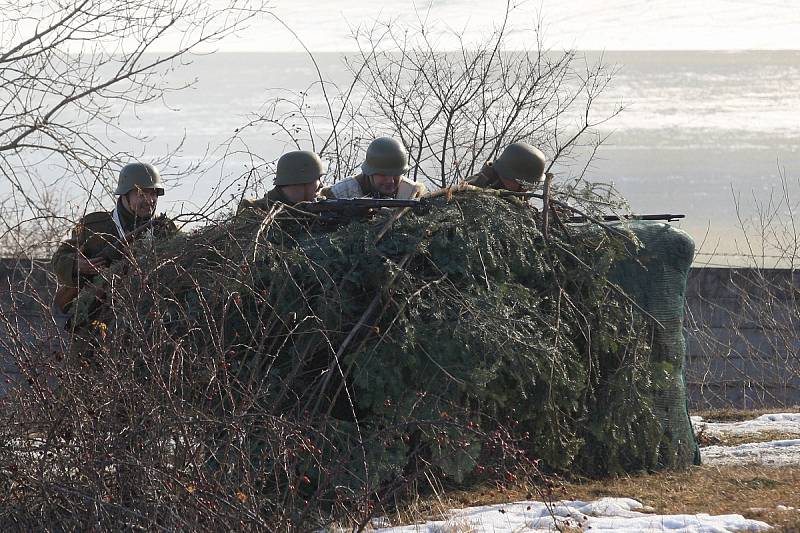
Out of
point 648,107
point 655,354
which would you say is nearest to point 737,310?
point 655,354

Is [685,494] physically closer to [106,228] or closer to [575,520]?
[575,520]

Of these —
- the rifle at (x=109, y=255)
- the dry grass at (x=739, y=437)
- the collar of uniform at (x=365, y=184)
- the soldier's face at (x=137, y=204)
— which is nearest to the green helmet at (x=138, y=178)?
the soldier's face at (x=137, y=204)

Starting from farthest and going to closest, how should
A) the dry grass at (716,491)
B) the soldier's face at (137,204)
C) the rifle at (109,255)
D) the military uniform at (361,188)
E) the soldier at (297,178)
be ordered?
the military uniform at (361,188), the soldier at (297,178), the soldier's face at (137,204), the rifle at (109,255), the dry grass at (716,491)

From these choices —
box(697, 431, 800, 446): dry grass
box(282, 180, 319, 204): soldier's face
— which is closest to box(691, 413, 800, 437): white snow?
box(697, 431, 800, 446): dry grass

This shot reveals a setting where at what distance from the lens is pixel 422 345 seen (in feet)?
22.4

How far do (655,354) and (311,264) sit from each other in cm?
251

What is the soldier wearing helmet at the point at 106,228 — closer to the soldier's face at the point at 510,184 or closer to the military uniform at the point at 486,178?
the military uniform at the point at 486,178

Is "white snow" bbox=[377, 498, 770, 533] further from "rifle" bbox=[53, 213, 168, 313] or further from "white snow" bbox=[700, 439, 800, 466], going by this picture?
"rifle" bbox=[53, 213, 168, 313]

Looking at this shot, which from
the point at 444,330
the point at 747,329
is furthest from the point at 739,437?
the point at 747,329

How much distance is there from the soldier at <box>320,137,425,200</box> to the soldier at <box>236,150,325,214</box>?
264mm

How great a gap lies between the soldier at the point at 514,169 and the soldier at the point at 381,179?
53 centimetres

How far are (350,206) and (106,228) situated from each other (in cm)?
160

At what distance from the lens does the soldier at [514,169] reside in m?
8.53

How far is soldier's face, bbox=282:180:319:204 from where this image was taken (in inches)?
323
